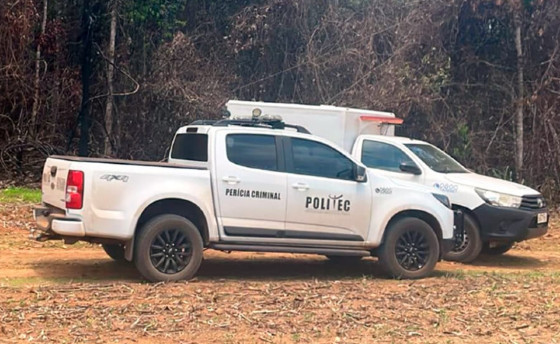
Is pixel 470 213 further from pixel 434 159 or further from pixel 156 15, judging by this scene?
pixel 156 15

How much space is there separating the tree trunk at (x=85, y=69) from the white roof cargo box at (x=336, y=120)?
6.24m

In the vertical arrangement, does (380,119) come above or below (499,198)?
above

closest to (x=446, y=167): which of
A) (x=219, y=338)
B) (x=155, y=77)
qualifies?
(x=219, y=338)

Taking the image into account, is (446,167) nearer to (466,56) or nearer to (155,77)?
(466,56)

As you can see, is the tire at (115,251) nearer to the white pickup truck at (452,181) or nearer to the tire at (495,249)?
the white pickup truck at (452,181)

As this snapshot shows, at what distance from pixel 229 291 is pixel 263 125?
2.53 m

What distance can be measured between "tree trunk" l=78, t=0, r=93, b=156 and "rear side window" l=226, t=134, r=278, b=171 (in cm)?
982

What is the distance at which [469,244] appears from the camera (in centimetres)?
1155

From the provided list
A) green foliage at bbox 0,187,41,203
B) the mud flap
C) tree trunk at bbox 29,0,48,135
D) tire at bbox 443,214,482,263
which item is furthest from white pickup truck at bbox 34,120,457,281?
tree trunk at bbox 29,0,48,135

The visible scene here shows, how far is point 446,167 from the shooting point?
40.4 ft

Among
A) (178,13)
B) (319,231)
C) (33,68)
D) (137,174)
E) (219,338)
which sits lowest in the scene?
(219,338)

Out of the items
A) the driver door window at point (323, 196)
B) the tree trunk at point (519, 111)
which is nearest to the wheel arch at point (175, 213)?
the driver door window at point (323, 196)

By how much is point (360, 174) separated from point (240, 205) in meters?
1.68

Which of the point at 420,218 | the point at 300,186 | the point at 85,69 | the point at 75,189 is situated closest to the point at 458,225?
the point at 420,218
